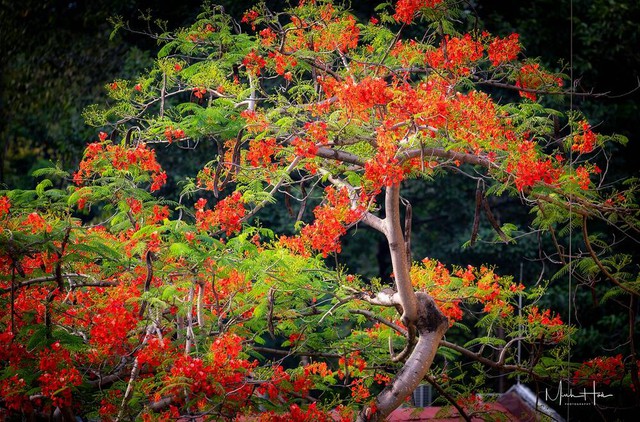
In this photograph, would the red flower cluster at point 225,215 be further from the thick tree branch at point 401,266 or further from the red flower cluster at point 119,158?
the thick tree branch at point 401,266

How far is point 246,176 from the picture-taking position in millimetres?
6578

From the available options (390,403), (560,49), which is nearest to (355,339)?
(390,403)

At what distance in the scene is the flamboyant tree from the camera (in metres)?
5.58

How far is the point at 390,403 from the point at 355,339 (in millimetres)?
952

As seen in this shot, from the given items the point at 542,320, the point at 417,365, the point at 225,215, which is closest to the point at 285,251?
the point at 225,215

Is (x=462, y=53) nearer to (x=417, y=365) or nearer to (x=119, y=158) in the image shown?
(x=417, y=365)

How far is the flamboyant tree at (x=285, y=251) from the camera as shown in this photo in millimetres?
5582

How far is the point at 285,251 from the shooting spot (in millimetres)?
6316

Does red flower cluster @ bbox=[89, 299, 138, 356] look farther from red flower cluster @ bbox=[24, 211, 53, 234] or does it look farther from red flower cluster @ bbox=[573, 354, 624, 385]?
red flower cluster @ bbox=[573, 354, 624, 385]

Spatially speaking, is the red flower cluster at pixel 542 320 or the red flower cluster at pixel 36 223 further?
the red flower cluster at pixel 542 320

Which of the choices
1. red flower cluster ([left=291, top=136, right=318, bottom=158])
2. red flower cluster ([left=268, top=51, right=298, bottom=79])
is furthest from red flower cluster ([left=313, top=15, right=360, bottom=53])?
red flower cluster ([left=291, top=136, right=318, bottom=158])

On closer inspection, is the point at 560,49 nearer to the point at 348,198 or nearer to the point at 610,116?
the point at 610,116

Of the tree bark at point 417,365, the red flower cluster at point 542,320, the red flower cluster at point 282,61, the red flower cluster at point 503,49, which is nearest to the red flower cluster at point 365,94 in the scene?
the red flower cluster at point 282,61

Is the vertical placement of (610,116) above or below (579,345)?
above
